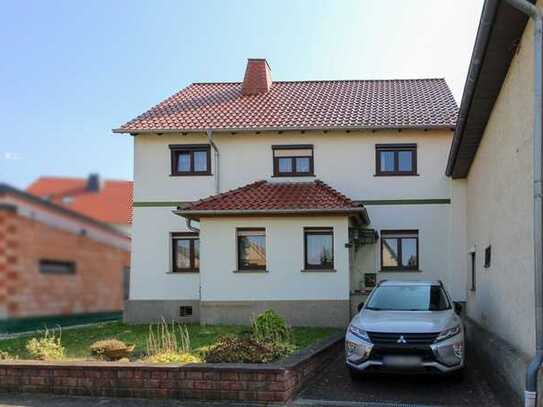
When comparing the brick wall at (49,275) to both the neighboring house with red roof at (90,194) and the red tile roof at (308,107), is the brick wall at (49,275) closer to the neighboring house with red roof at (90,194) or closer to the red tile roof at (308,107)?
the neighboring house with red roof at (90,194)

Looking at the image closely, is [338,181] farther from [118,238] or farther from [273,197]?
[118,238]

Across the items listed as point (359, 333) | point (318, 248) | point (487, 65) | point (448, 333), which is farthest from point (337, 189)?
point (448, 333)

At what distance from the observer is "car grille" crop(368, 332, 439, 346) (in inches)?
336

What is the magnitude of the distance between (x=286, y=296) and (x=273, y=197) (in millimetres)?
2822

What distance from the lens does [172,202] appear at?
59.5 ft

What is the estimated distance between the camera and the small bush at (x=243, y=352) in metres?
8.20

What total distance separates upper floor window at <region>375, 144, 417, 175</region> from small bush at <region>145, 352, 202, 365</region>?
35.4 ft

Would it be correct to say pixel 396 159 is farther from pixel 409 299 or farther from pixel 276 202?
pixel 409 299

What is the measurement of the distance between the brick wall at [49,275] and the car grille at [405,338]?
24.1 feet

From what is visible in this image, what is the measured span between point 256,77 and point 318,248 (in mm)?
8809

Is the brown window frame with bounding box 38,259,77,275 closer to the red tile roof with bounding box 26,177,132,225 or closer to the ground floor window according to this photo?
the red tile roof with bounding box 26,177,132,225

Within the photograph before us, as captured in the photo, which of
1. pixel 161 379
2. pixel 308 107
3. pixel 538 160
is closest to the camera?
pixel 538 160

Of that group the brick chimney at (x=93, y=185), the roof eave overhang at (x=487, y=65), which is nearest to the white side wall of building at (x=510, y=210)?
the roof eave overhang at (x=487, y=65)

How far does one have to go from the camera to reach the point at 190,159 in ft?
60.5
